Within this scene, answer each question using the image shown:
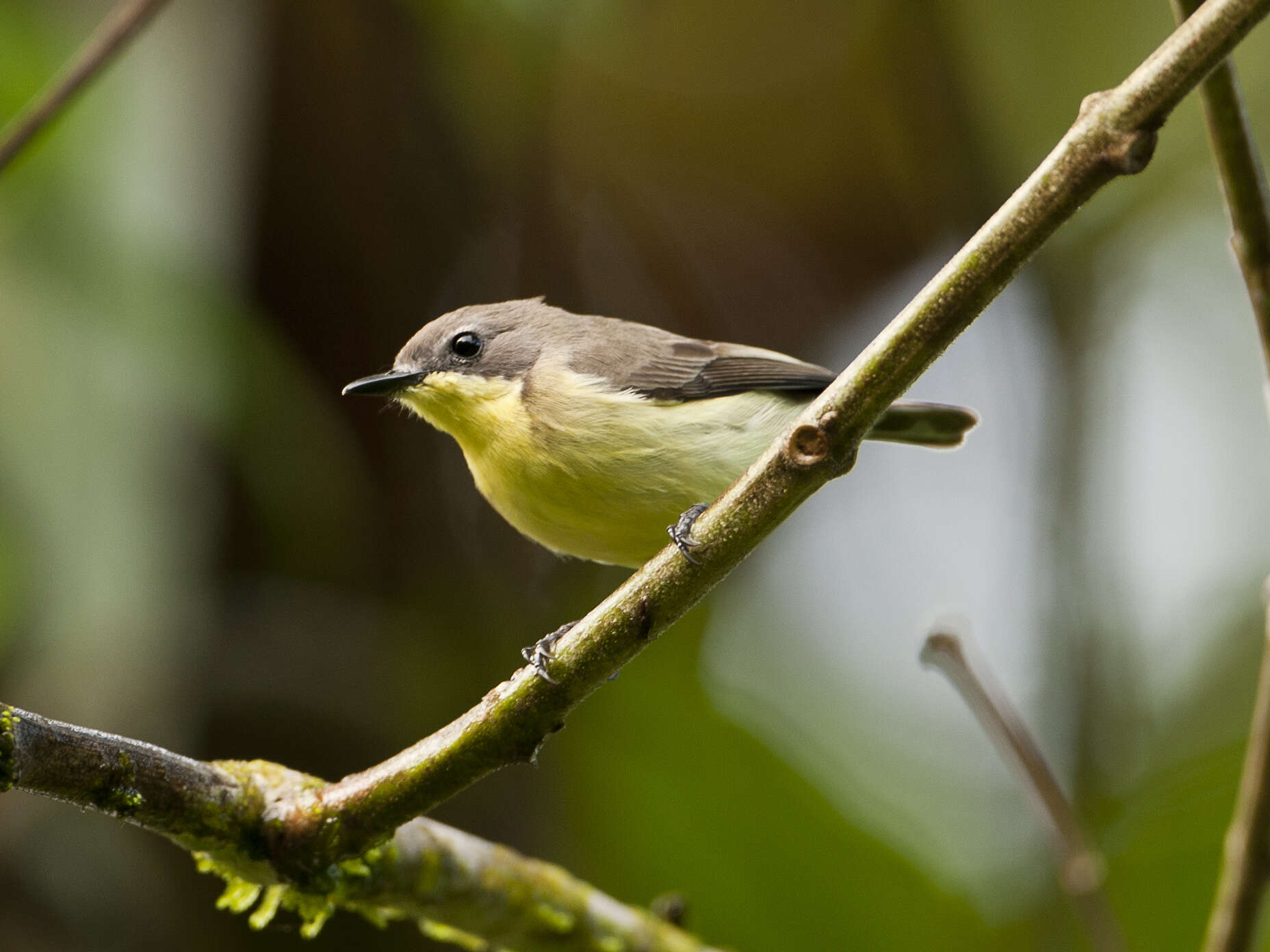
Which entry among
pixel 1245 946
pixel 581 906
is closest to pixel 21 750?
pixel 581 906

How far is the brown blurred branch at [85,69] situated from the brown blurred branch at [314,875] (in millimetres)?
1088

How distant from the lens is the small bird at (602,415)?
317 cm

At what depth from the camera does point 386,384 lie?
3.43 meters

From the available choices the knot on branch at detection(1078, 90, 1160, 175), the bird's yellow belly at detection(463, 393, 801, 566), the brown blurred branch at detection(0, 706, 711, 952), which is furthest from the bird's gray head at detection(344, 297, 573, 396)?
the knot on branch at detection(1078, 90, 1160, 175)

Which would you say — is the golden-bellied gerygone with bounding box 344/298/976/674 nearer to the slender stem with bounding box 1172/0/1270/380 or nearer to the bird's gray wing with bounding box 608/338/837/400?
the bird's gray wing with bounding box 608/338/837/400

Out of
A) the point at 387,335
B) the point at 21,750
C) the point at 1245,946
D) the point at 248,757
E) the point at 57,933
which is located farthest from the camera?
the point at 387,335

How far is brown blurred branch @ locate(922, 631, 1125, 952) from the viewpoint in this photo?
2613 millimetres

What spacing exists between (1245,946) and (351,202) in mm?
3830

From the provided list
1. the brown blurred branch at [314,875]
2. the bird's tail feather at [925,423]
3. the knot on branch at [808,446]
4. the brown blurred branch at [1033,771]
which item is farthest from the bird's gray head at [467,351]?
the knot on branch at [808,446]

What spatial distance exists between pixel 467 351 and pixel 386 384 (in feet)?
1.02

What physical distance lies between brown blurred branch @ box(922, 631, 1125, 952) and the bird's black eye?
1.63 metres

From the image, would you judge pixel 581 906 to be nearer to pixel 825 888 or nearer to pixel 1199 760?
pixel 825 888

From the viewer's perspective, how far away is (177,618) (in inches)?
136

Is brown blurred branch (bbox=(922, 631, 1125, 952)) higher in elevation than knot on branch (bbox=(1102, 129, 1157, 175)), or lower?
lower
